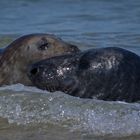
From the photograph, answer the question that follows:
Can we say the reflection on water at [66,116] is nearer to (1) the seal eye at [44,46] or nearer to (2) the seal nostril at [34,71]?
(2) the seal nostril at [34,71]

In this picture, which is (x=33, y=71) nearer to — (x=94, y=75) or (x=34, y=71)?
(x=34, y=71)

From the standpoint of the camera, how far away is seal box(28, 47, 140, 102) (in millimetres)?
6473

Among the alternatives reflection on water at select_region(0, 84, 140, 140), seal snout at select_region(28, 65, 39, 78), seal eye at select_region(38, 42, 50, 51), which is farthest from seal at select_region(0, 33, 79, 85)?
reflection on water at select_region(0, 84, 140, 140)

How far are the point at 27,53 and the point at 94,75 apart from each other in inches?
34.5

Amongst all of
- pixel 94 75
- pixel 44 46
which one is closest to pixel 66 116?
pixel 94 75

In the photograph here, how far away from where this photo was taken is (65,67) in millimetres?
6676

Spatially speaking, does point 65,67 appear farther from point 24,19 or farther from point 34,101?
point 24,19

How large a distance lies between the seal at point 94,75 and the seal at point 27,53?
374 mm

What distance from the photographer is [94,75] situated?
6.53m

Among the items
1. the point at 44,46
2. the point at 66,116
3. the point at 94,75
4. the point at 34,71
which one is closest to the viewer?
the point at 66,116

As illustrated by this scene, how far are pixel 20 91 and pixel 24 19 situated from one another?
6.91 metres

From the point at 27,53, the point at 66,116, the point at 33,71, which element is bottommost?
the point at 66,116

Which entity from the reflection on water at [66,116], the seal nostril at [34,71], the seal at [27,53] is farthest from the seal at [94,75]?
the seal at [27,53]

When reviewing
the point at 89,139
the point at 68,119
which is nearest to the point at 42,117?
the point at 68,119
